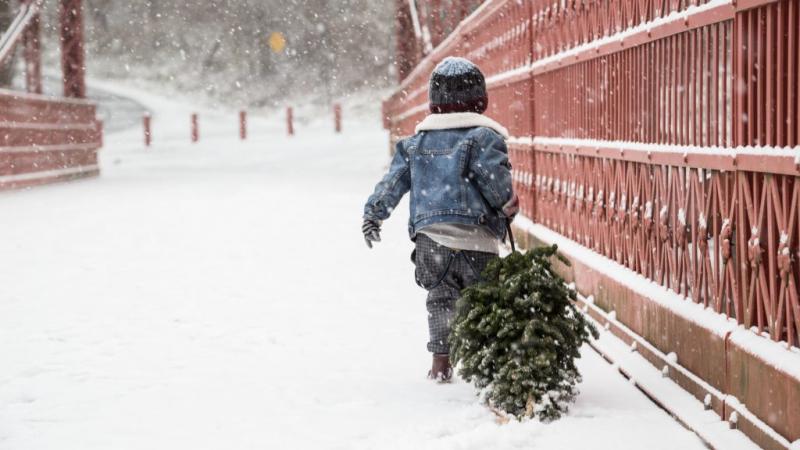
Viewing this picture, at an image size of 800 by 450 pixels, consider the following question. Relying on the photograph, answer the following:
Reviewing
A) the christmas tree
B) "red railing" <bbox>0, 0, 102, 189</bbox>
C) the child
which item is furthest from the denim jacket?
"red railing" <bbox>0, 0, 102, 189</bbox>

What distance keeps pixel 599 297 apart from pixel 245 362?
6.17 feet

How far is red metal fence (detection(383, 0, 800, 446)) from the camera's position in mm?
3703

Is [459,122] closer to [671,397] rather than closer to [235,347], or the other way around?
[671,397]

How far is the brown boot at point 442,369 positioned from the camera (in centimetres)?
523

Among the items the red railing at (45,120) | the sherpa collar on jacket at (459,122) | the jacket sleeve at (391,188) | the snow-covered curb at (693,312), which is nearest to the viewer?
the snow-covered curb at (693,312)

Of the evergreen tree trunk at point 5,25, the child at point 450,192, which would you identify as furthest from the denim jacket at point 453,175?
the evergreen tree trunk at point 5,25

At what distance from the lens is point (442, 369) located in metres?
5.24

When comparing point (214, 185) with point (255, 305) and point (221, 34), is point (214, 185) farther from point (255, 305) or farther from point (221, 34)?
point (221, 34)

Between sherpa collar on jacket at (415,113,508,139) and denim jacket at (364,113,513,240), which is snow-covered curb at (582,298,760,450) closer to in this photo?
denim jacket at (364,113,513,240)

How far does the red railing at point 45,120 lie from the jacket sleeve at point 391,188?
14.0 metres

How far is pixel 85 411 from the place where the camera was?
4.84 metres

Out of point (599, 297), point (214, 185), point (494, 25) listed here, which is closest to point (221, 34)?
point (214, 185)

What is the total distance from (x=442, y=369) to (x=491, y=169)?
91cm

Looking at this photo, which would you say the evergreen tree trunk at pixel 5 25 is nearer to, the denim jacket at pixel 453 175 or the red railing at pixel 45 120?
the red railing at pixel 45 120
